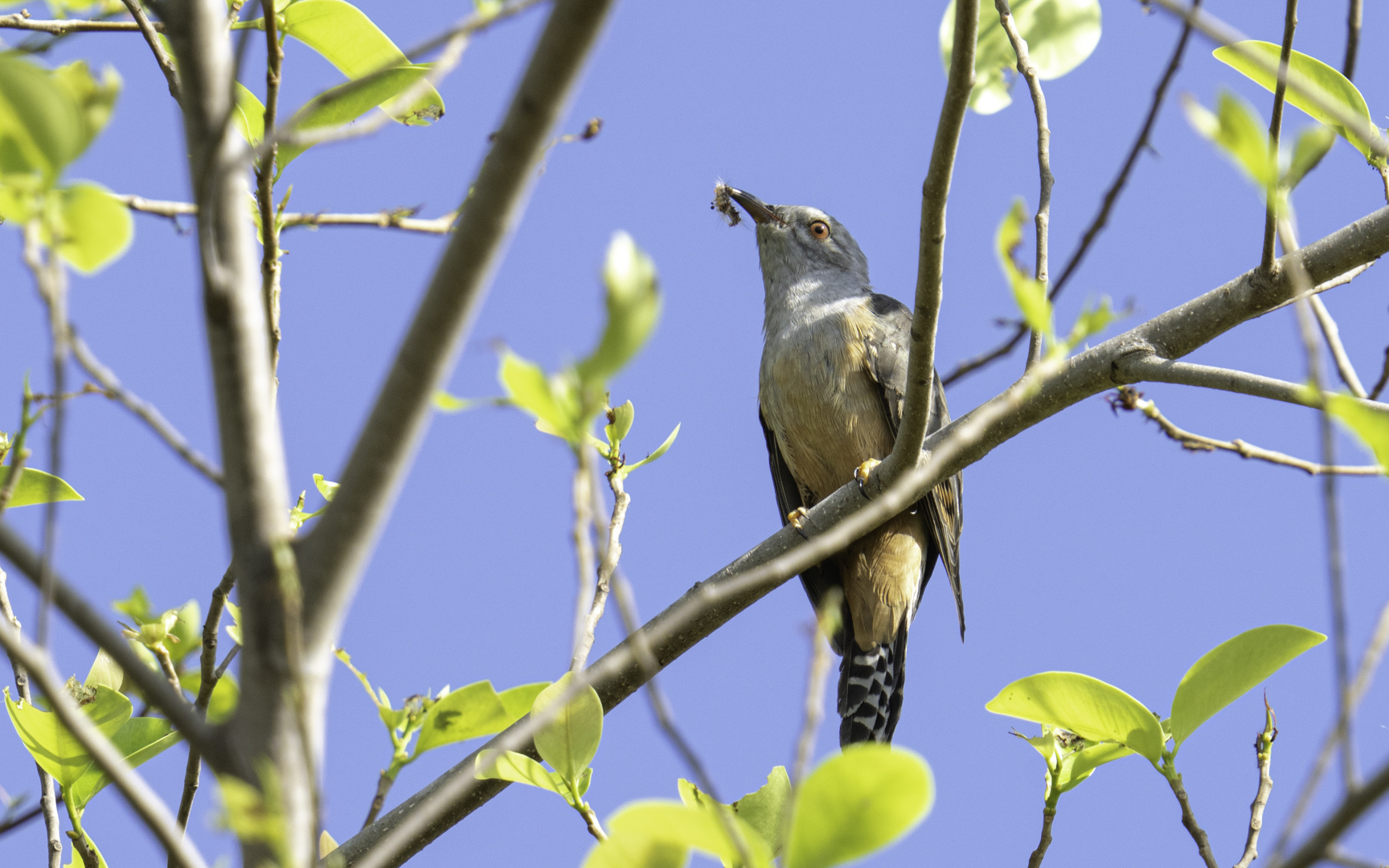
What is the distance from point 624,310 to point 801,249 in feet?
17.3

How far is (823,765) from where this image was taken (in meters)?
1.20

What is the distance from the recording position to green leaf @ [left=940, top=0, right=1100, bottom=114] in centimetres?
316

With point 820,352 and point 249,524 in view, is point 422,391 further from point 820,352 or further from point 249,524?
point 820,352

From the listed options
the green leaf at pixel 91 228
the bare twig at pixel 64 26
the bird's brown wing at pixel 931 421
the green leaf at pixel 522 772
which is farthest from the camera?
the bird's brown wing at pixel 931 421

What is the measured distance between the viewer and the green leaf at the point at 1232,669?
215cm

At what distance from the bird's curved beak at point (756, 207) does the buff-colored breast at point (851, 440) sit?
128cm

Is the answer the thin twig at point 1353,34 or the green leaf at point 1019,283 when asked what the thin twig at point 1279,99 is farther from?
the green leaf at point 1019,283

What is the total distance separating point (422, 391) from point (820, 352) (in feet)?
12.9

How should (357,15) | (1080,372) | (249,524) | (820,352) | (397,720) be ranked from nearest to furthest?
(249,524)
(397,720)
(357,15)
(1080,372)
(820,352)

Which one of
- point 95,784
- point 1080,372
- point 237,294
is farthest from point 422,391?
point 1080,372

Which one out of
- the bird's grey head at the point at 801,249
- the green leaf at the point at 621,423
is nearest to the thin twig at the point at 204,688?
the green leaf at the point at 621,423

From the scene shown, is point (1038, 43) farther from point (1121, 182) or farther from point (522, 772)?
point (522, 772)

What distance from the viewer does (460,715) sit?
2.23 m

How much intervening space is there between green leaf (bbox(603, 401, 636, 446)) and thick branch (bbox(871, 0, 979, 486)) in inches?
27.1
